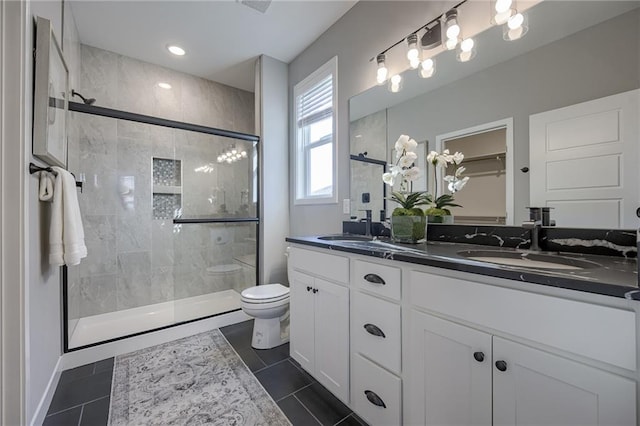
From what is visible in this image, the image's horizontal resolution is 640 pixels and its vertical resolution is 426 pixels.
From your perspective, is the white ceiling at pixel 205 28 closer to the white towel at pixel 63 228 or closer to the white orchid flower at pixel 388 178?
the white orchid flower at pixel 388 178

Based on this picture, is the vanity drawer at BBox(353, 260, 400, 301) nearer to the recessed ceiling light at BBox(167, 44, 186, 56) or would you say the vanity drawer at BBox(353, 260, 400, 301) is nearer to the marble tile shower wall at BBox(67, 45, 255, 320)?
the marble tile shower wall at BBox(67, 45, 255, 320)

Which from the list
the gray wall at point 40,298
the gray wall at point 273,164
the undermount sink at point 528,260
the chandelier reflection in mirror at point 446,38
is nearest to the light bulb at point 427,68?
the chandelier reflection in mirror at point 446,38

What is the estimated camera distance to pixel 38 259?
1315 millimetres

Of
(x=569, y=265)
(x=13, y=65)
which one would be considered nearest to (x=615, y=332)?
(x=569, y=265)

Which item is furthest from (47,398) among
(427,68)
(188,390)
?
(427,68)

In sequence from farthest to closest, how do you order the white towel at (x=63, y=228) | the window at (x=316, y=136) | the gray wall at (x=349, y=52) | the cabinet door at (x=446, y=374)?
1. the window at (x=316, y=136)
2. the gray wall at (x=349, y=52)
3. the white towel at (x=63, y=228)
4. the cabinet door at (x=446, y=374)

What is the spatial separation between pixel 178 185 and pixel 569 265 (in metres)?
3.17

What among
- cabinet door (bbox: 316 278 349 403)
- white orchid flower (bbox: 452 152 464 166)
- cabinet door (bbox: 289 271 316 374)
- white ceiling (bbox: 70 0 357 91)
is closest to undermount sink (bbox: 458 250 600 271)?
white orchid flower (bbox: 452 152 464 166)

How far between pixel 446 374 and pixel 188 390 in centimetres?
148

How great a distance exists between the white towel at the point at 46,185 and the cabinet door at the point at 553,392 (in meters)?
2.03

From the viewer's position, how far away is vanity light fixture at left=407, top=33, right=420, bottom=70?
5.16 feet

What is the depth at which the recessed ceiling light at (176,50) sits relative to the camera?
100.0 inches

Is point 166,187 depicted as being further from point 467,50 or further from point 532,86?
point 532,86

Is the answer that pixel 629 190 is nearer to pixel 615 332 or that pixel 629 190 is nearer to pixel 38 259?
pixel 615 332
